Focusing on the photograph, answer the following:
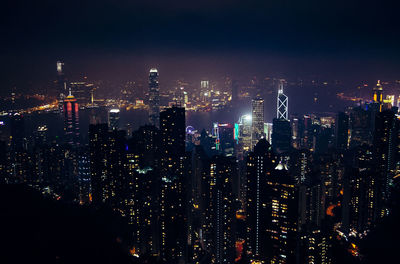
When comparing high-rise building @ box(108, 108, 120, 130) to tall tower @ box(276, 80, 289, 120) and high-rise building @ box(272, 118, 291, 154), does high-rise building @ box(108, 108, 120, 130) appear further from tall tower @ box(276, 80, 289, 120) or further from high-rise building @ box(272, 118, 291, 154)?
tall tower @ box(276, 80, 289, 120)

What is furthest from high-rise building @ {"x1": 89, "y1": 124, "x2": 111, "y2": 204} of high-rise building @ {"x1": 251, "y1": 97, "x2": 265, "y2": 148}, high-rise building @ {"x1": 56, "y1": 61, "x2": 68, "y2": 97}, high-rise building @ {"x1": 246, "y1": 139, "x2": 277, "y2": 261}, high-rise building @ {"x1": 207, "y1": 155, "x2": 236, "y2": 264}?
high-rise building @ {"x1": 251, "y1": 97, "x2": 265, "y2": 148}

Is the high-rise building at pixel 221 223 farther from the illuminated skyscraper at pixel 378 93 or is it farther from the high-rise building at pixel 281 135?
the illuminated skyscraper at pixel 378 93

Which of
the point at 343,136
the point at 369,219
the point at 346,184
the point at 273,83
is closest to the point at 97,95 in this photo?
the point at 273,83

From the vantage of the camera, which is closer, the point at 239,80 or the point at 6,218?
the point at 6,218

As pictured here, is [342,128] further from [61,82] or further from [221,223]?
[61,82]

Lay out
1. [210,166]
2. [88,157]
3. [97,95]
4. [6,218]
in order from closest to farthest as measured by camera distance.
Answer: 1. [6,218]
2. [210,166]
3. [88,157]
4. [97,95]

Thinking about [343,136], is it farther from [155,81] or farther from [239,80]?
[155,81]

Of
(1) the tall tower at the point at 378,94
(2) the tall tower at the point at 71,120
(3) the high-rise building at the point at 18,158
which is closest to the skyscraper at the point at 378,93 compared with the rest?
(1) the tall tower at the point at 378,94
